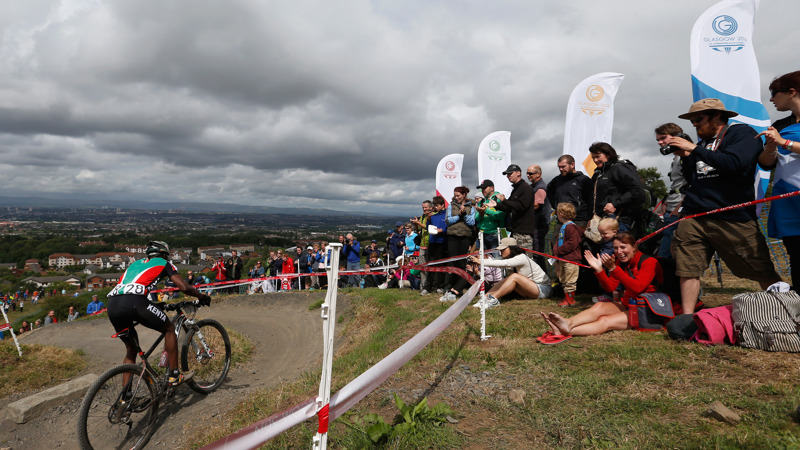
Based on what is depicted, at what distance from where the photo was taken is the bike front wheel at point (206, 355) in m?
5.55

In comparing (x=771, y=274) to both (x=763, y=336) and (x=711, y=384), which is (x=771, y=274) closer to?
(x=763, y=336)

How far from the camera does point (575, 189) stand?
Result: 6.96 m

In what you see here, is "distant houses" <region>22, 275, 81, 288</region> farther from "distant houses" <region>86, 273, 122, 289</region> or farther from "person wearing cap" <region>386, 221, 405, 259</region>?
"person wearing cap" <region>386, 221, 405, 259</region>

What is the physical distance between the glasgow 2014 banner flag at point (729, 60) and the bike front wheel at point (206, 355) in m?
9.73

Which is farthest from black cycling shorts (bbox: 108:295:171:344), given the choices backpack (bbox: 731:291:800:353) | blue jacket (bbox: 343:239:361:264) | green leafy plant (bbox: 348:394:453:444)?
blue jacket (bbox: 343:239:361:264)

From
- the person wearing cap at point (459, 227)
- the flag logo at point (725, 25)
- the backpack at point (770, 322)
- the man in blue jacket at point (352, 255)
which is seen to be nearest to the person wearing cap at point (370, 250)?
the man in blue jacket at point (352, 255)

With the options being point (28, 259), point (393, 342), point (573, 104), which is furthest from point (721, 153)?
point (28, 259)

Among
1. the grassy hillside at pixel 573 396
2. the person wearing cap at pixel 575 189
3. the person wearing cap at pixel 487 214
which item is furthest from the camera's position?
the person wearing cap at pixel 487 214

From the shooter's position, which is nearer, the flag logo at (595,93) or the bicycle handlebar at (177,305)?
the bicycle handlebar at (177,305)

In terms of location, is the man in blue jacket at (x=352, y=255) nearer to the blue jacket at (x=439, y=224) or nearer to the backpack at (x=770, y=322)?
the blue jacket at (x=439, y=224)

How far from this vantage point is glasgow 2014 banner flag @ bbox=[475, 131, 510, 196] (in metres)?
14.3

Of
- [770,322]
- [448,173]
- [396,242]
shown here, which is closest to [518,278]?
[770,322]

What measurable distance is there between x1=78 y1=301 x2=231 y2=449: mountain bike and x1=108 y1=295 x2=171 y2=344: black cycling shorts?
16 centimetres

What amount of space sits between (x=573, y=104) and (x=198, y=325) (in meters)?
9.83
